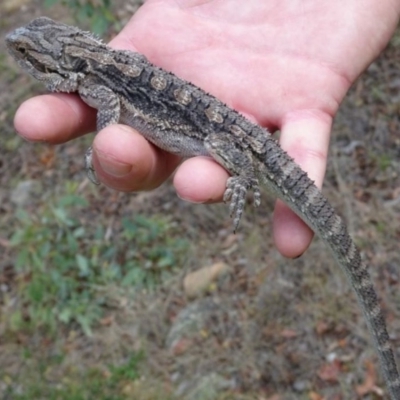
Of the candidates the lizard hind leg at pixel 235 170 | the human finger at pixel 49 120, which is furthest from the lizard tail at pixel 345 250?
the human finger at pixel 49 120

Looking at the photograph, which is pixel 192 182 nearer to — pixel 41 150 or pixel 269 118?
pixel 269 118

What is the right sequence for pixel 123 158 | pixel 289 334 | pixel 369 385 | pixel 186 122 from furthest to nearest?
pixel 289 334, pixel 369 385, pixel 186 122, pixel 123 158

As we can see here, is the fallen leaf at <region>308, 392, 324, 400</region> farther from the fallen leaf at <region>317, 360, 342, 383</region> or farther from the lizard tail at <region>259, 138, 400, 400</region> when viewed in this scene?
the lizard tail at <region>259, 138, 400, 400</region>

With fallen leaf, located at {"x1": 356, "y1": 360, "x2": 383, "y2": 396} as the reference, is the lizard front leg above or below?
above

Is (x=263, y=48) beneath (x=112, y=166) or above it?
above

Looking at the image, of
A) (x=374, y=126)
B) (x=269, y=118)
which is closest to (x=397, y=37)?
(x=374, y=126)

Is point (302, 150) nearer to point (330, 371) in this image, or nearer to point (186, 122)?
point (186, 122)

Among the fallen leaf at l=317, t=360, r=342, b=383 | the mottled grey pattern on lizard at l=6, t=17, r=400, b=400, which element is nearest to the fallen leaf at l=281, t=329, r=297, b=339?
the fallen leaf at l=317, t=360, r=342, b=383

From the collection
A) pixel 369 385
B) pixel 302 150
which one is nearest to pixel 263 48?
pixel 302 150
